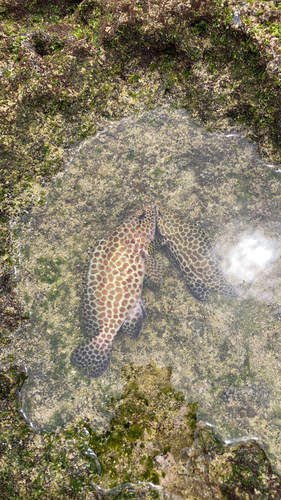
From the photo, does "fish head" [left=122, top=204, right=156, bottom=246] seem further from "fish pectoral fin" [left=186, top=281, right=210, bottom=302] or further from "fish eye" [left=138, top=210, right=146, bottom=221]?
"fish pectoral fin" [left=186, top=281, right=210, bottom=302]

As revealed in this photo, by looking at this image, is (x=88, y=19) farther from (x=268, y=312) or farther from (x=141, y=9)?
(x=268, y=312)

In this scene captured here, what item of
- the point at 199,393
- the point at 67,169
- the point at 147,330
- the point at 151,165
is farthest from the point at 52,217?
the point at 199,393

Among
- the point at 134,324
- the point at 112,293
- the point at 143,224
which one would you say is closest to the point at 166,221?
the point at 143,224

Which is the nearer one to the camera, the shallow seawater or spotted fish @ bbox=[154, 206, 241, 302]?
the shallow seawater

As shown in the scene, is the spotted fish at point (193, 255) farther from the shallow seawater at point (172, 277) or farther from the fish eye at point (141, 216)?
the fish eye at point (141, 216)

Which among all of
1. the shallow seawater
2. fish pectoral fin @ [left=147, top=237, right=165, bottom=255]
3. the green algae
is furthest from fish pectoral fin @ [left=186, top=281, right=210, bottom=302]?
the green algae

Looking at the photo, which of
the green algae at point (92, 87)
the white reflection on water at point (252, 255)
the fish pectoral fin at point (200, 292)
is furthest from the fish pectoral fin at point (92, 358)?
the white reflection on water at point (252, 255)
